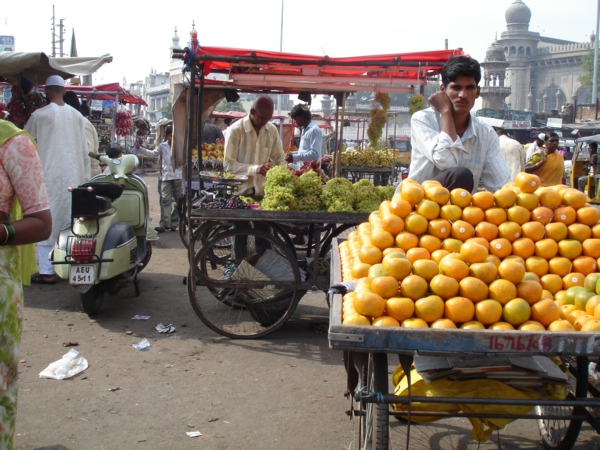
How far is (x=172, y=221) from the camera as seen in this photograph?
11.1 metres

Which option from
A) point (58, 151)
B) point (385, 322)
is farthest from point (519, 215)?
point (58, 151)

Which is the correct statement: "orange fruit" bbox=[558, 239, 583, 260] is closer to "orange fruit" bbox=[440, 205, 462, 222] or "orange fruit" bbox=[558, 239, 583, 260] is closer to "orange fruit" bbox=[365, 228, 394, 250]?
"orange fruit" bbox=[440, 205, 462, 222]

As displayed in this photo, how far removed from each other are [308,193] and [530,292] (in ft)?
10.1

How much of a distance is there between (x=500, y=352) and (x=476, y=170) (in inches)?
69.3

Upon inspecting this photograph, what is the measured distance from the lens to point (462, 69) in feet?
11.2

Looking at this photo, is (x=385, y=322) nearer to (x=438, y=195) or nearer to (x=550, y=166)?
(x=438, y=195)

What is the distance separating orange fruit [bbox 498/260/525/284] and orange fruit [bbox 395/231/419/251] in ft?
1.45

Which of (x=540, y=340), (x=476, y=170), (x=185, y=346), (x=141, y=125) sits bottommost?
(x=185, y=346)

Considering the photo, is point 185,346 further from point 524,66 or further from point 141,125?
point 524,66

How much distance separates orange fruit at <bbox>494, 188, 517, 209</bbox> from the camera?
2.85 meters

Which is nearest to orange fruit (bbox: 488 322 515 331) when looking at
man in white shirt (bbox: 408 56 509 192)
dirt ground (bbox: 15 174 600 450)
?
man in white shirt (bbox: 408 56 509 192)

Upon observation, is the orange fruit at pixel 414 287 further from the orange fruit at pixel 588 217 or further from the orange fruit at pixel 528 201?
the orange fruit at pixel 588 217

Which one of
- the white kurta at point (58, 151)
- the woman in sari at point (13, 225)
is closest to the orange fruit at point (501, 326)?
the woman in sari at point (13, 225)

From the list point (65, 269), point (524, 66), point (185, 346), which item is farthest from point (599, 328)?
point (524, 66)
